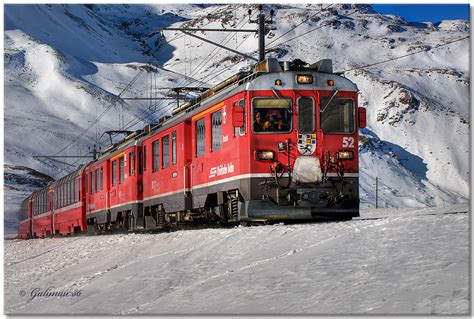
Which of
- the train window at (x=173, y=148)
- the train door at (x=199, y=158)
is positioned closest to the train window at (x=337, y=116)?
the train door at (x=199, y=158)

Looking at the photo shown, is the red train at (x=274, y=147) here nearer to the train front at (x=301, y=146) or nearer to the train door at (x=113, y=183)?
the train front at (x=301, y=146)

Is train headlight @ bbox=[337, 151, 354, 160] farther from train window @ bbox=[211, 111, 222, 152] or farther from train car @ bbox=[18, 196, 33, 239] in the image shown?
train car @ bbox=[18, 196, 33, 239]

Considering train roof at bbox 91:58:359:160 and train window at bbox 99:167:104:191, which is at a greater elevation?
train roof at bbox 91:58:359:160

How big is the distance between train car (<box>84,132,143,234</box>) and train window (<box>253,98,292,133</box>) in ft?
34.4

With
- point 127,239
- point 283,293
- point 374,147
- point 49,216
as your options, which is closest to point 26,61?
point 374,147

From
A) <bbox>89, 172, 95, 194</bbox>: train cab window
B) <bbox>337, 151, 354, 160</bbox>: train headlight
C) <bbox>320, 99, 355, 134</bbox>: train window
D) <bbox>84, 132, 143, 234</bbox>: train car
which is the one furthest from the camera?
<bbox>89, 172, 95, 194</bbox>: train cab window

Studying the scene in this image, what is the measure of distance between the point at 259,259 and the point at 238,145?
624cm

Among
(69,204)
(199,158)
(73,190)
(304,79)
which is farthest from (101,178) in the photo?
(304,79)

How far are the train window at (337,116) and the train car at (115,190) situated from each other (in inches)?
421

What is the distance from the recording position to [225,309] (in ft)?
31.3

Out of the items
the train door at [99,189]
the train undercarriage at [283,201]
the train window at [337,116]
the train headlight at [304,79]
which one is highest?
→ the train headlight at [304,79]

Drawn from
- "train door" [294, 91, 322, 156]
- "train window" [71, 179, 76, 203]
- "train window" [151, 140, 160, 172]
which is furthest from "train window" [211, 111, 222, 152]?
"train window" [71, 179, 76, 203]

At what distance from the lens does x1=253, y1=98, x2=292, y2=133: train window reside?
18.1m

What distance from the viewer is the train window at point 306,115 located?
1830cm
